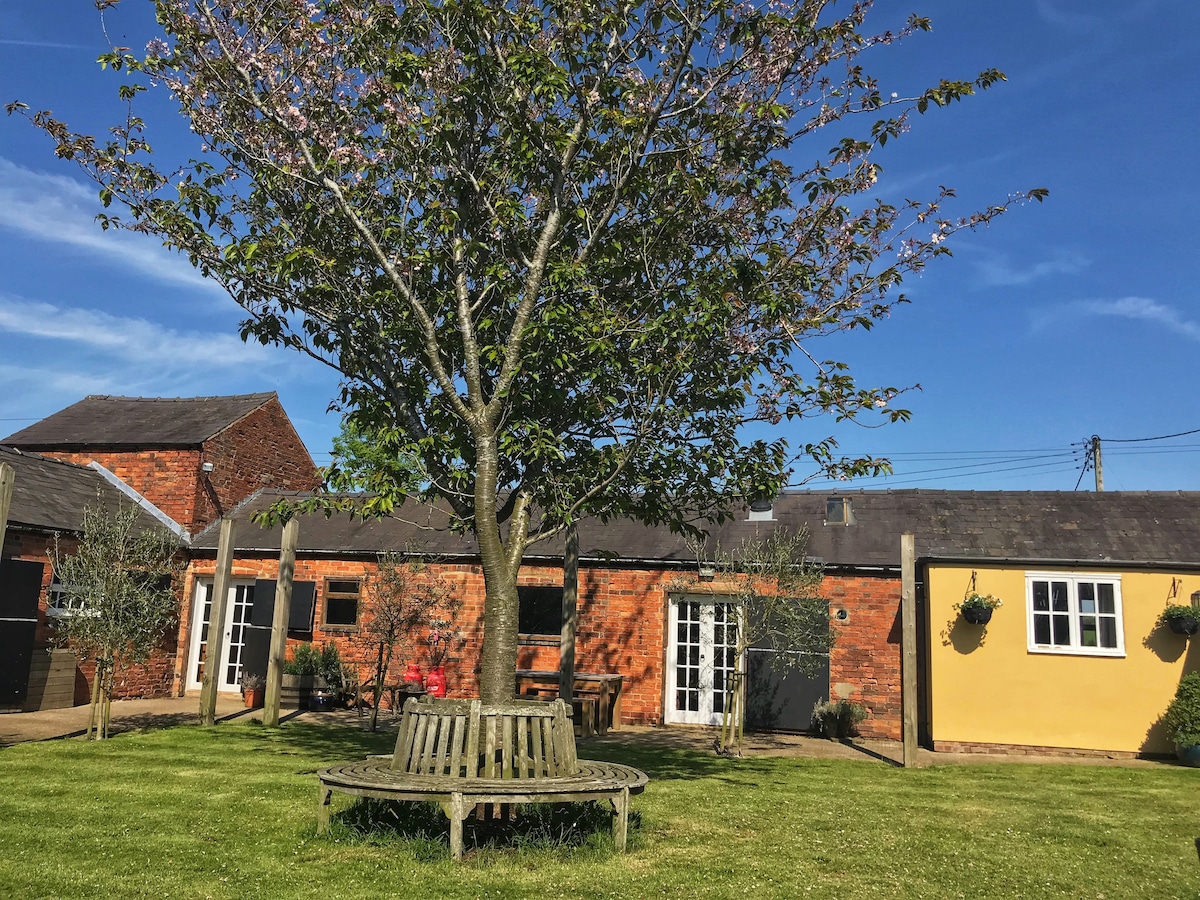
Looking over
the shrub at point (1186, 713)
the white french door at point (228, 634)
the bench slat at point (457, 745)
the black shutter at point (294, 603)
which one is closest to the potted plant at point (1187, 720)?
the shrub at point (1186, 713)

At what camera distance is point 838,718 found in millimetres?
16344

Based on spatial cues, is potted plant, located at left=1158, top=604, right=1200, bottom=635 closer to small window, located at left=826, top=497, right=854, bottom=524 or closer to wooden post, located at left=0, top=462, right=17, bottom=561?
small window, located at left=826, top=497, right=854, bottom=524

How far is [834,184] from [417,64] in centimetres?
366

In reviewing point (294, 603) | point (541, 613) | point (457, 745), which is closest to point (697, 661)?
point (541, 613)

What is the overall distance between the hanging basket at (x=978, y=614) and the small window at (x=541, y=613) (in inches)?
288

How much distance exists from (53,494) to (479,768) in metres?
14.0

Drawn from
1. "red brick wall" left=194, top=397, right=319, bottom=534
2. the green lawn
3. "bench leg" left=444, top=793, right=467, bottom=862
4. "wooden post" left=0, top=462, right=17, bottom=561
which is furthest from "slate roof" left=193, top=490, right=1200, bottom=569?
"bench leg" left=444, top=793, right=467, bottom=862

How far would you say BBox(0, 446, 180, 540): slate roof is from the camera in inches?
640

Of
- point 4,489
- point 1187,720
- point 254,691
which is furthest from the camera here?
point 254,691

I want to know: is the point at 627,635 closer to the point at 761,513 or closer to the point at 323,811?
the point at 761,513

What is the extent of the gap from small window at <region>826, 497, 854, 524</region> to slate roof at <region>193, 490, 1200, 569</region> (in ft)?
0.55

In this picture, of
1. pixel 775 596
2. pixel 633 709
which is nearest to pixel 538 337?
pixel 775 596

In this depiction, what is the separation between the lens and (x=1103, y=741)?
15148 mm

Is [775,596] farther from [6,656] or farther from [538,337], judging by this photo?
[6,656]
